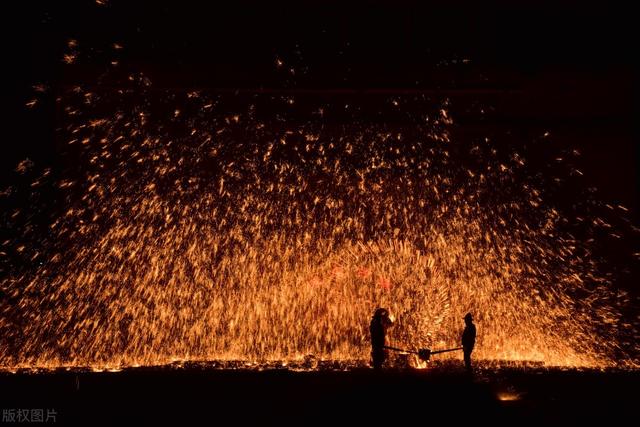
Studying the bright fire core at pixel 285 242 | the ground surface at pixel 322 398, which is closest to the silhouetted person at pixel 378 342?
the ground surface at pixel 322 398

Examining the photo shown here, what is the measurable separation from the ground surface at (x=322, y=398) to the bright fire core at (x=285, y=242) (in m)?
4.23

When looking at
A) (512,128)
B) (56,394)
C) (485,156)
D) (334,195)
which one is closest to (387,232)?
(334,195)

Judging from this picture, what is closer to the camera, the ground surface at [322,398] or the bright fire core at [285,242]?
the ground surface at [322,398]

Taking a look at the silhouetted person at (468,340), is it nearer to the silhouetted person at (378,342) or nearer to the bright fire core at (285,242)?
the silhouetted person at (378,342)

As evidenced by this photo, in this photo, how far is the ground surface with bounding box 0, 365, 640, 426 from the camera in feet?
14.7

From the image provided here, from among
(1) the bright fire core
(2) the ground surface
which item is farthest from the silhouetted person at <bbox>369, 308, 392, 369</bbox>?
(1) the bright fire core

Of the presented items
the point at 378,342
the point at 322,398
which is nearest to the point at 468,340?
the point at 378,342

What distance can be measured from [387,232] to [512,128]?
3.17 meters

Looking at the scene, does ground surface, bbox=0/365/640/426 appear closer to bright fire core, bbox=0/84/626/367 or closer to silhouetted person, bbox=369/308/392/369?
silhouetted person, bbox=369/308/392/369

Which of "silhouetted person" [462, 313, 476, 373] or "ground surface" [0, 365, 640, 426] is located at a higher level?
"silhouetted person" [462, 313, 476, 373]

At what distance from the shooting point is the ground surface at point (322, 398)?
4.48m

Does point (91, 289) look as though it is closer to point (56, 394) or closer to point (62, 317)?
point (62, 317)

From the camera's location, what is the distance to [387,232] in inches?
464

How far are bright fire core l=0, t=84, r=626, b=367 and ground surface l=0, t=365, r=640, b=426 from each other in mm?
4234
